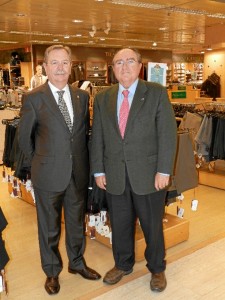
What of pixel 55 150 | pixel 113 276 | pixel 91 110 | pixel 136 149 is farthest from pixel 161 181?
pixel 91 110

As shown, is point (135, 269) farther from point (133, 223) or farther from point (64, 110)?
point (64, 110)

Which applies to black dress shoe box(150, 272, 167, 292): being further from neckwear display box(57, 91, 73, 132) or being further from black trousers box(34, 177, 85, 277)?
neckwear display box(57, 91, 73, 132)

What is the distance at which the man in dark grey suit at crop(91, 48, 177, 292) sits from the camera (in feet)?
7.62

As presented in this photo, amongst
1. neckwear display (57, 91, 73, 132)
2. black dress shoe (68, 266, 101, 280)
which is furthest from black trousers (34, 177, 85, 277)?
neckwear display (57, 91, 73, 132)

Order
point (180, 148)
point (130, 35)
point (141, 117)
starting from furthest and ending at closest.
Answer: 1. point (130, 35)
2. point (180, 148)
3. point (141, 117)

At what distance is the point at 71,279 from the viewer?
9.07 feet

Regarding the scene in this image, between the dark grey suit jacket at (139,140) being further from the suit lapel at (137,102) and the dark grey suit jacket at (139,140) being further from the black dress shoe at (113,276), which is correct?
the black dress shoe at (113,276)

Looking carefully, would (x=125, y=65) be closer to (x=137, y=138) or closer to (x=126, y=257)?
(x=137, y=138)

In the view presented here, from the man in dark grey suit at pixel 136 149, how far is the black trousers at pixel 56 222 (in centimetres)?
23

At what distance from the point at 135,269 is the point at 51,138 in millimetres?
1358

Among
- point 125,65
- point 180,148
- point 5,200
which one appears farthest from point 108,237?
point 5,200

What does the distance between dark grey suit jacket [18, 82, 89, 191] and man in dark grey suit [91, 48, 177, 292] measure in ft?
0.42

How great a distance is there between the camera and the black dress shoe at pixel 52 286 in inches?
101

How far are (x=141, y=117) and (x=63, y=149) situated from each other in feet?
1.85
